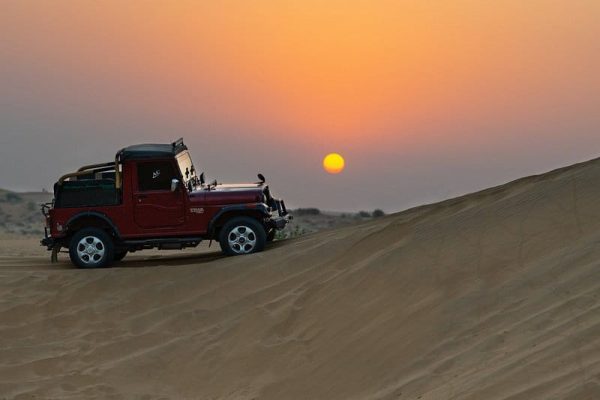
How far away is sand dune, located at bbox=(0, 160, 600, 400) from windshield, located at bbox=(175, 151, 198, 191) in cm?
185

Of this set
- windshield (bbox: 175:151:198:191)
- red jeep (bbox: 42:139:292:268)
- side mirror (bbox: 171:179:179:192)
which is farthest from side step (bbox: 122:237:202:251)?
side mirror (bbox: 171:179:179:192)

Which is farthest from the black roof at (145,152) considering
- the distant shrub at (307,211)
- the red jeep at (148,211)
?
the distant shrub at (307,211)

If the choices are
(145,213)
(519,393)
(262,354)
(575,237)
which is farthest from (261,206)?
(519,393)

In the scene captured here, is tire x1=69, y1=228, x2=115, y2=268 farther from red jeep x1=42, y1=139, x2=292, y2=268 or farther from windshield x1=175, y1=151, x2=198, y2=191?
windshield x1=175, y1=151, x2=198, y2=191

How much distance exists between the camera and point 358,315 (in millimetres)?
10656

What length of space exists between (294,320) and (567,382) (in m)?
4.90

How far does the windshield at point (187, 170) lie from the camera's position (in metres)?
16.0

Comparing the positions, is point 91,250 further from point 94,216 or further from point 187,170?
point 187,170

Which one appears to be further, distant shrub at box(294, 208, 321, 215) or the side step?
distant shrub at box(294, 208, 321, 215)

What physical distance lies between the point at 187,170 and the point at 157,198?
0.83 meters

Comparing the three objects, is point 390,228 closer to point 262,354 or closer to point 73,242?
point 262,354

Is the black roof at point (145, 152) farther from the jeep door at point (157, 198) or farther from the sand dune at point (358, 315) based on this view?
Answer: the sand dune at point (358, 315)

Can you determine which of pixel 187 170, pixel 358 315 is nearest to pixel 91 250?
pixel 187 170

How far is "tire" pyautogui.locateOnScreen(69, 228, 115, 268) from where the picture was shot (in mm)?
16031
